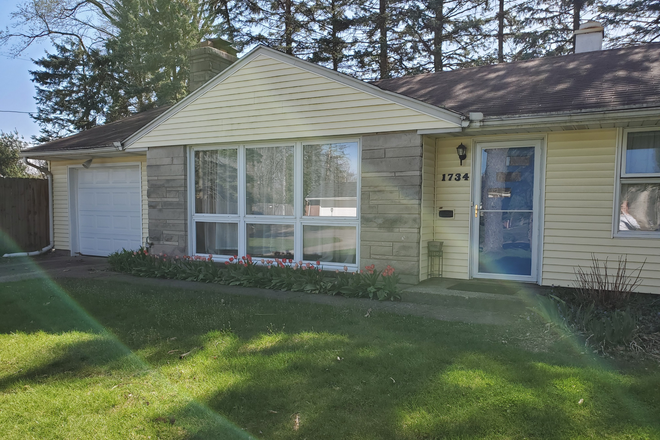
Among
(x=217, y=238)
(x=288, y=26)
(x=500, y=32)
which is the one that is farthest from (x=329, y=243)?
(x=500, y=32)

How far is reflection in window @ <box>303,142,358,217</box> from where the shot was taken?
290 inches

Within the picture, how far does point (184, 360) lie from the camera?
386cm

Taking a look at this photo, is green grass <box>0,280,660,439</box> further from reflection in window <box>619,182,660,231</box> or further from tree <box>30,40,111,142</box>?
tree <box>30,40,111,142</box>

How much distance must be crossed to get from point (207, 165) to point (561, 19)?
54.7ft

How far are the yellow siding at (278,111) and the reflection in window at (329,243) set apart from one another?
1613 mm

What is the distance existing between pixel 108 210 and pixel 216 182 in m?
3.62

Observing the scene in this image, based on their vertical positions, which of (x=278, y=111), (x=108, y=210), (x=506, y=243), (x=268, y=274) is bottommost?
(x=268, y=274)

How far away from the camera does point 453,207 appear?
7.13 m

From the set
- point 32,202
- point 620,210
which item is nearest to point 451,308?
point 620,210

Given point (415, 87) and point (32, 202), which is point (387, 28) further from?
point (32, 202)

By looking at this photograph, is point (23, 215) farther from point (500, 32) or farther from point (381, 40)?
point (500, 32)

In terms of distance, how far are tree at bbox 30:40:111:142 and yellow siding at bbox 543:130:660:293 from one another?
2350 centimetres

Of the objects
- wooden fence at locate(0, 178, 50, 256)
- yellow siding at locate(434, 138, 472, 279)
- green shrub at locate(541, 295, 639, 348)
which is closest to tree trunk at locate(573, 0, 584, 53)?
yellow siding at locate(434, 138, 472, 279)

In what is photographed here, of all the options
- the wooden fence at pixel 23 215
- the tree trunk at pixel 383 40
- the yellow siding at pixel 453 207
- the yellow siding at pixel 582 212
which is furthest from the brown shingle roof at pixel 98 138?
the tree trunk at pixel 383 40
